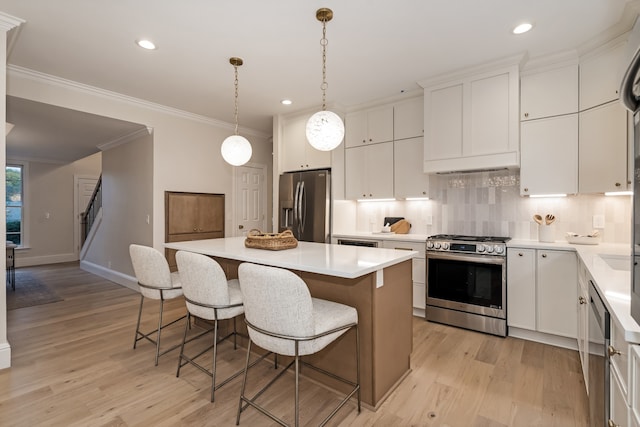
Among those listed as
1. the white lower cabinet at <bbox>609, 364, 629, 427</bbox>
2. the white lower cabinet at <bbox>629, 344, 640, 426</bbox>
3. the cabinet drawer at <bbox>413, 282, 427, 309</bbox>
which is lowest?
the cabinet drawer at <bbox>413, 282, 427, 309</bbox>

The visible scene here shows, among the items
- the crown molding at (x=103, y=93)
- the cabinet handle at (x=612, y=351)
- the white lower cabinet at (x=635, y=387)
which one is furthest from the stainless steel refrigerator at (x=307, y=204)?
the white lower cabinet at (x=635, y=387)

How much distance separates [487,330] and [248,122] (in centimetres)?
439

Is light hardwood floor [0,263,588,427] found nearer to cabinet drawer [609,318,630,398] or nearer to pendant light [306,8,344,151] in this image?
cabinet drawer [609,318,630,398]

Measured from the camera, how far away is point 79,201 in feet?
26.0

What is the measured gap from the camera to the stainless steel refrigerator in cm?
430

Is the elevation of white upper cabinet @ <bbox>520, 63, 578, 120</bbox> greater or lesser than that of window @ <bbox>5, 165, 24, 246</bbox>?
greater

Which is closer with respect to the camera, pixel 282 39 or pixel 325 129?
pixel 325 129

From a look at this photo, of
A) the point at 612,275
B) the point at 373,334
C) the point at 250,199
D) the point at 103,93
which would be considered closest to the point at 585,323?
the point at 612,275

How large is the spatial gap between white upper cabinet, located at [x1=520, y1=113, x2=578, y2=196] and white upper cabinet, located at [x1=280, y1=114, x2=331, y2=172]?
2.30 meters

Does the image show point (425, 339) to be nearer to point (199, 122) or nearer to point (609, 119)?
point (609, 119)

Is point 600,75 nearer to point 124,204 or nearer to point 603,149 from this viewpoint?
point 603,149

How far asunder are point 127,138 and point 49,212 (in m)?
4.38

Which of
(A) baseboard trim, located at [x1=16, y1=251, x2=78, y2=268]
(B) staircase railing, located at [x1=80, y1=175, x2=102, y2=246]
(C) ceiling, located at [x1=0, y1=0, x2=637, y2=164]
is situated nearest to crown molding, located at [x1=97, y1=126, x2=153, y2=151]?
(C) ceiling, located at [x1=0, y1=0, x2=637, y2=164]

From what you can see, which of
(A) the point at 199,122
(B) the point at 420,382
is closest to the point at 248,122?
(A) the point at 199,122
